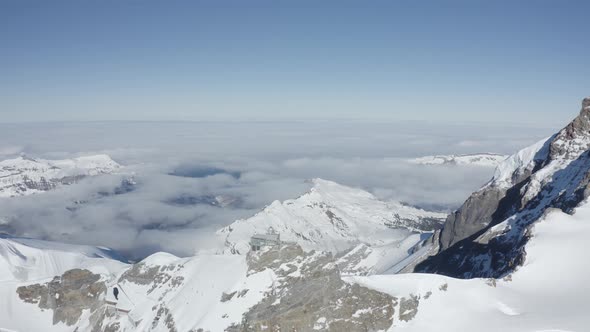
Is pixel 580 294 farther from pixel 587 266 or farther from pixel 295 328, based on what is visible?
pixel 295 328

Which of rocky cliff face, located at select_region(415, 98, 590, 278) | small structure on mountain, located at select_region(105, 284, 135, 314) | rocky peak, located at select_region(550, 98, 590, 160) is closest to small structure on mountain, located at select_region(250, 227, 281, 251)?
small structure on mountain, located at select_region(105, 284, 135, 314)

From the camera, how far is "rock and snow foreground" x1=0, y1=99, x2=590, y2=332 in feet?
219

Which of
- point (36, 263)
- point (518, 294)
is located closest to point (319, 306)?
point (518, 294)

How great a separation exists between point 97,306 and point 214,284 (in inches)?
1678

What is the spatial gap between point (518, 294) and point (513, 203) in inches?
3738

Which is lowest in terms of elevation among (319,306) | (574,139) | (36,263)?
(36,263)

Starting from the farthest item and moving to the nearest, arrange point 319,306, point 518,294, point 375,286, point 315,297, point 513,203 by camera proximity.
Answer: point 513,203, point 375,286, point 315,297, point 319,306, point 518,294

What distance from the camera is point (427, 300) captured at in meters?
68.8

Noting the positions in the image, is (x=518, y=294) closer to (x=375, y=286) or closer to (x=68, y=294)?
(x=375, y=286)

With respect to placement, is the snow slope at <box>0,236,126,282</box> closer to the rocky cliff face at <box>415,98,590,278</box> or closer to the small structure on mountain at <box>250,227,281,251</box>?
the small structure on mountain at <box>250,227,281,251</box>

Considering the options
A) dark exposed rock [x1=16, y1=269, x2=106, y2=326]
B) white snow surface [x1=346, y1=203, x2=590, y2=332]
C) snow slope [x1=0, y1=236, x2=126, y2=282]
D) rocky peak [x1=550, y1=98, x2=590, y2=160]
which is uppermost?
rocky peak [x1=550, y1=98, x2=590, y2=160]

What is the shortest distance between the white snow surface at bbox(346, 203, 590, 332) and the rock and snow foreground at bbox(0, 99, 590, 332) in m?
0.20

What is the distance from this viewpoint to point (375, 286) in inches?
2921

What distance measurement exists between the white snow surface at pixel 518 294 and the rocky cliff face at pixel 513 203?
979cm
